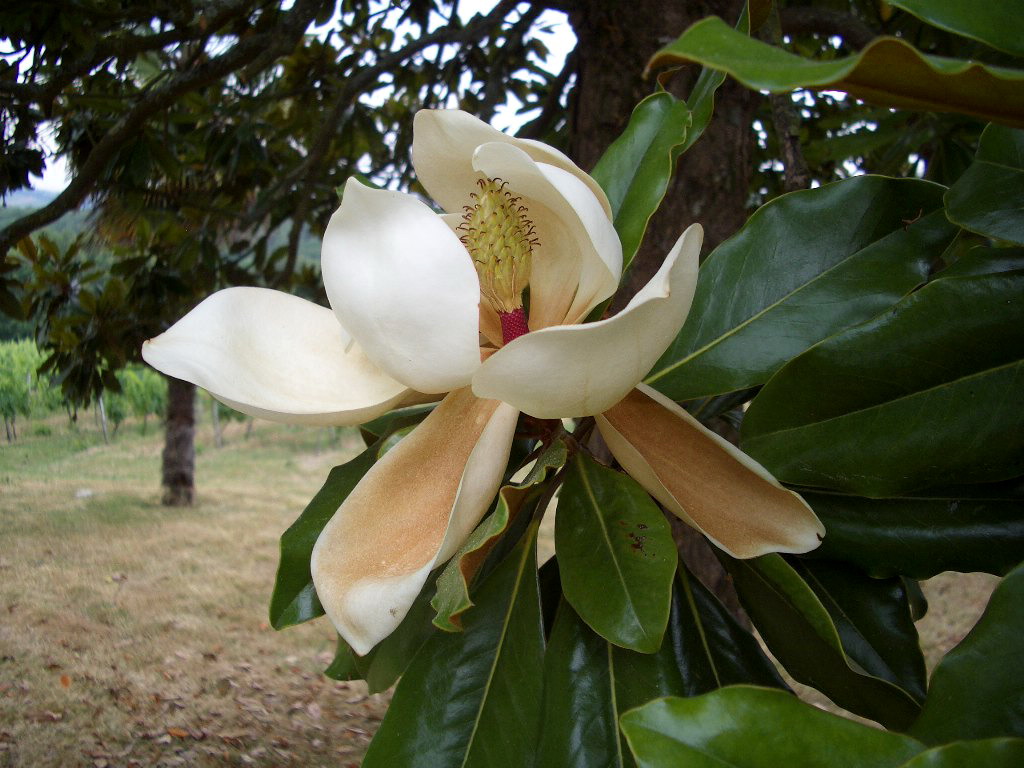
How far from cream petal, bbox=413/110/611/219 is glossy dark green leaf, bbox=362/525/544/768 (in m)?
0.21

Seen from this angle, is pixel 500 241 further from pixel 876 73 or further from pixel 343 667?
pixel 343 667

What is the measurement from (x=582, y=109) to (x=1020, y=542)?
874mm

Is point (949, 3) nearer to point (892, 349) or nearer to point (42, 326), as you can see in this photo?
point (892, 349)

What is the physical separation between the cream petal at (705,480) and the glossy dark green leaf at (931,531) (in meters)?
0.09

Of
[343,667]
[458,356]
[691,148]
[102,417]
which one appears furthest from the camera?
[102,417]

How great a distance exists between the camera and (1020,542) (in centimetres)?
42

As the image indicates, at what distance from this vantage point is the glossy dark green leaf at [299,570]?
0.47 meters

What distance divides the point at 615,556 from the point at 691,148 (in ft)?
2.62

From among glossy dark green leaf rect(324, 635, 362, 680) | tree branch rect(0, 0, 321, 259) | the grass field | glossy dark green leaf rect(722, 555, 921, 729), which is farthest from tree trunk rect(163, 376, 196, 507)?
glossy dark green leaf rect(722, 555, 921, 729)

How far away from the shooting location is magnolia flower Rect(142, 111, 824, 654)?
0.32m

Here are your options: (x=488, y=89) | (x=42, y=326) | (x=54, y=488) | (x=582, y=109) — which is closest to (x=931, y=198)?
(x=582, y=109)

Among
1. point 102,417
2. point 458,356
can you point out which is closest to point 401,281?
point 458,356

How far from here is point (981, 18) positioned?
281 millimetres

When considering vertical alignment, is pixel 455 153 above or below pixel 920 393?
above
